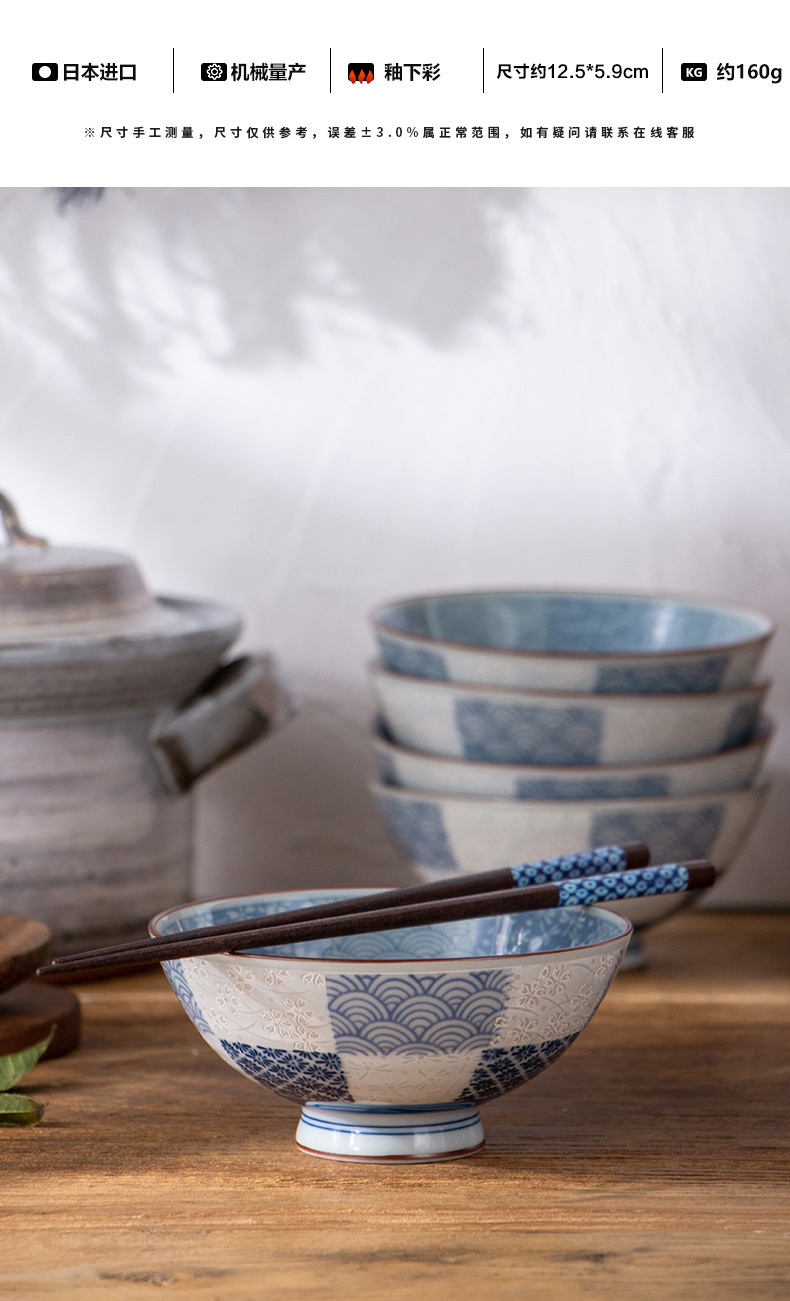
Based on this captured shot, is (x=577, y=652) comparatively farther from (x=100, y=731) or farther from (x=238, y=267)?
(x=238, y=267)

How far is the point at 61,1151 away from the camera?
1.95 ft

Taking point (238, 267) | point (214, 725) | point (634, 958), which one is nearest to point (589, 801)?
point (634, 958)

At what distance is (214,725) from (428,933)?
0.23m

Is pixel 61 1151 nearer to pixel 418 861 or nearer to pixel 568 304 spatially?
pixel 418 861

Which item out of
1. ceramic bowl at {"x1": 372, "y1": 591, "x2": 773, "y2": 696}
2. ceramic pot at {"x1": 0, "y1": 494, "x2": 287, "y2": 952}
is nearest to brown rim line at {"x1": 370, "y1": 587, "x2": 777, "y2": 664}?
ceramic bowl at {"x1": 372, "y1": 591, "x2": 773, "y2": 696}

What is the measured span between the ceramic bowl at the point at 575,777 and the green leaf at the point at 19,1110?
1.00 ft

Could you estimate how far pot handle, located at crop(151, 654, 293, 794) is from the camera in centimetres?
84

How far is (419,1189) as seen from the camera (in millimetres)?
546

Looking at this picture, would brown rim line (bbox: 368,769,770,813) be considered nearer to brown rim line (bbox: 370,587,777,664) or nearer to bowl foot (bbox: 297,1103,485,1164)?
brown rim line (bbox: 370,587,777,664)
